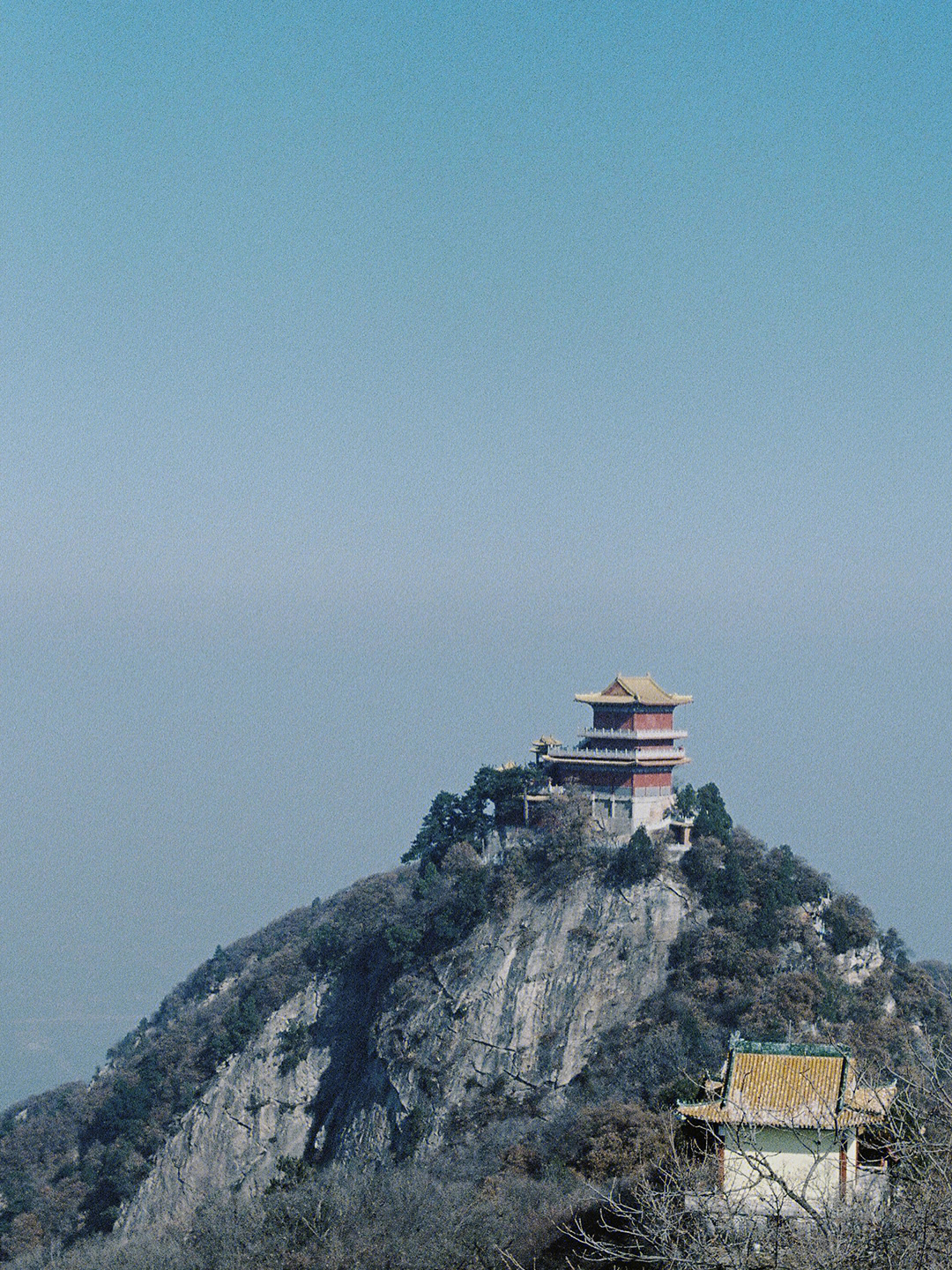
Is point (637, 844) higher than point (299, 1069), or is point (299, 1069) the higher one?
point (637, 844)

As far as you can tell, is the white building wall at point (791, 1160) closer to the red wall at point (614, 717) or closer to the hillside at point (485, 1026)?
the hillside at point (485, 1026)

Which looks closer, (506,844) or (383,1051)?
(383,1051)

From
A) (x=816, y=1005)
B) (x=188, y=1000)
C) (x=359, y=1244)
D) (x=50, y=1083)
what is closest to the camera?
(x=359, y=1244)

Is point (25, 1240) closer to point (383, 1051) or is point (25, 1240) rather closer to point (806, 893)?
point (383, 1051)

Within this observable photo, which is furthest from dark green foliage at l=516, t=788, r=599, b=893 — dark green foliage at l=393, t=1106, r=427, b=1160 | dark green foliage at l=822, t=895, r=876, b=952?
dark green foliage at l=393, t=1106, r=427, b=1160

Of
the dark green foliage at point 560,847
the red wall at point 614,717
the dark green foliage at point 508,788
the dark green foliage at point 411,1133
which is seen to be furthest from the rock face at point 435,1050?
the red wall at point 614,717

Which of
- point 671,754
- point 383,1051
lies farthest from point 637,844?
point 383,1051

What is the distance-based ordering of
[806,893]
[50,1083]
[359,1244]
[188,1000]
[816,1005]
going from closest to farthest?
[359,1244] < [816,1005] < [806,893] < [188,1000] < [50,1083]

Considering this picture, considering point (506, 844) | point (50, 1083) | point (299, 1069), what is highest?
point (506, 844)
